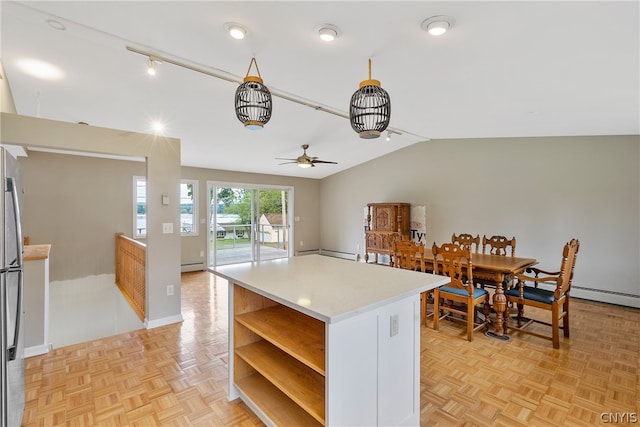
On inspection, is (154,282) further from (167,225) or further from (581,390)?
(581,390)

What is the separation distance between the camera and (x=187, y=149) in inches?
204

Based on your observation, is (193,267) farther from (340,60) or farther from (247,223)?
(340,60)

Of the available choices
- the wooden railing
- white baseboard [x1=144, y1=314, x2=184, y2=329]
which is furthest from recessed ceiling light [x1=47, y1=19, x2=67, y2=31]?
white baseboard [x1=144, y1=314, x2=184, y2=329]

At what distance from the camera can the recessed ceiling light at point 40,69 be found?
100 inches

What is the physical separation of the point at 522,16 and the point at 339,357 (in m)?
2.13

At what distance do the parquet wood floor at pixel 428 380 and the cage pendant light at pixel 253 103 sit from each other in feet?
6.26

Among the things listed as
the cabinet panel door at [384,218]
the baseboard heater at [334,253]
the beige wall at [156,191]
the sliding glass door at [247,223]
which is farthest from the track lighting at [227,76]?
the baseboard heater at [334,253]

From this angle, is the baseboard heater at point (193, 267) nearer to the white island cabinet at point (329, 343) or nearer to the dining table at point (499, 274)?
the white island cabinet at point (329, 343)

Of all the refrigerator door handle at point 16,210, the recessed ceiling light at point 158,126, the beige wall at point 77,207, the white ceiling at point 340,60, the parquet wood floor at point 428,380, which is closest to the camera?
the refrigerator door handle at point 16,210

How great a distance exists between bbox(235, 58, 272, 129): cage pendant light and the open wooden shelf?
1.73 metres

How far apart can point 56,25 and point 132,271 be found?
3126 mm

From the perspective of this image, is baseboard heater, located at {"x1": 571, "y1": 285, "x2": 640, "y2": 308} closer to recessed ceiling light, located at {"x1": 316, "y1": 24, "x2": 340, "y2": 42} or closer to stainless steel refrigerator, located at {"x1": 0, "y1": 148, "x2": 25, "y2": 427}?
recessed ceiling light, located at {"x1": 316, "y1": 24, "x2": 340, "y2": 42}

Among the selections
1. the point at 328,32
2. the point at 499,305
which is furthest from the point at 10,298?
the point at 499,305

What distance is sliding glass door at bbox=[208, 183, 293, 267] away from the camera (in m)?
6.64
